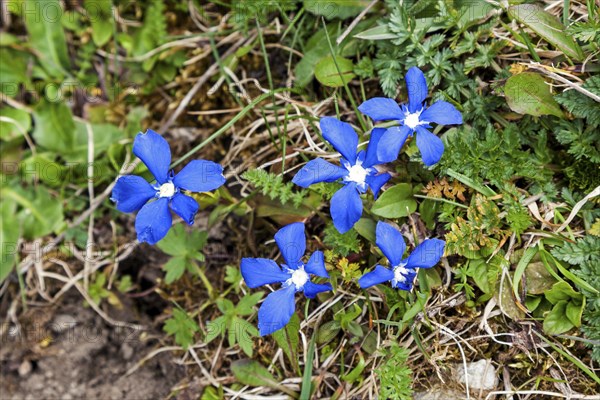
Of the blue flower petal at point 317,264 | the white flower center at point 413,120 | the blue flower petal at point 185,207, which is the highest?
the white flower center at point 413,120

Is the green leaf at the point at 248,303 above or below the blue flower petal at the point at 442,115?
below

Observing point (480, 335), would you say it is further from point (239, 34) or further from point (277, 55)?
point (239, 34)

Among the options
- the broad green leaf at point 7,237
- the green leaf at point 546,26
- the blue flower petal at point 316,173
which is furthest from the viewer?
the broad green leaf at point 7,237

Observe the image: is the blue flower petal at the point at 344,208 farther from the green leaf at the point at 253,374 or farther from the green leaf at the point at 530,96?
the green leaf at the point at 253,374

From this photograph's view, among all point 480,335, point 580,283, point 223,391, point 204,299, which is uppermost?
point 580,283

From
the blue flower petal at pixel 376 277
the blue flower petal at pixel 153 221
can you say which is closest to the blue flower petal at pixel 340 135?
the blue flower petal at pixel 376 277

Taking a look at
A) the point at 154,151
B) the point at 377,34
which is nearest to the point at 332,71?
the point at 377,34

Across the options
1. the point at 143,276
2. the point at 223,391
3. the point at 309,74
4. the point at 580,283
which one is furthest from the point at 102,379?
the point at 580,283
